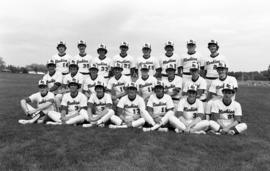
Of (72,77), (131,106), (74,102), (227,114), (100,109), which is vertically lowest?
(227,114)

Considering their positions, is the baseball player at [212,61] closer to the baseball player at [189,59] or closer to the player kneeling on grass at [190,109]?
the baseball player at [189,59]

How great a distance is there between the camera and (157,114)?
8.43 m

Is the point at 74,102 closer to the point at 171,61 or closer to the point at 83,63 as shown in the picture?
the point at 83,63

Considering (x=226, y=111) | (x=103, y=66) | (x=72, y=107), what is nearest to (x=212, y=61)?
(x=226, y=111)

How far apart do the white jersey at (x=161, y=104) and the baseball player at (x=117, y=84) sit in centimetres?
129

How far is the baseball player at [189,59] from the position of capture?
9430 millimetres

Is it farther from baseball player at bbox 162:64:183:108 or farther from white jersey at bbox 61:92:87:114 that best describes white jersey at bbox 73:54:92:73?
baseball player at bbox 162:64:183:108

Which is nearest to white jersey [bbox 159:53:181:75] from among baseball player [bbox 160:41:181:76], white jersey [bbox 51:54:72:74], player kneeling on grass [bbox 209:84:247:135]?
baseball player [bbox 160:41:181:76]

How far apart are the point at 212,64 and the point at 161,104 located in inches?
89.5

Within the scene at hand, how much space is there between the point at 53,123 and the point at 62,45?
3.29 m

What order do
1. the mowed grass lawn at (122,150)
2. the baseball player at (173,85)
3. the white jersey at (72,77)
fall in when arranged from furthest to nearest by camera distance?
the white jersey at (72,77)
the baseball player at (173,85)
the mowed grass lawn at (122,150)

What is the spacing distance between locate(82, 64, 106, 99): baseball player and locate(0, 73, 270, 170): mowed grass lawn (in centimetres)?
200

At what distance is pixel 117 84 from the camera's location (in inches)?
375

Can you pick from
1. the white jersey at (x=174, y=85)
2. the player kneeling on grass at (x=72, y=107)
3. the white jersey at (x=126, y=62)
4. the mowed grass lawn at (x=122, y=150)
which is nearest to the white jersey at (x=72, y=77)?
the player kneeling on grass at (x=72, y=107)
